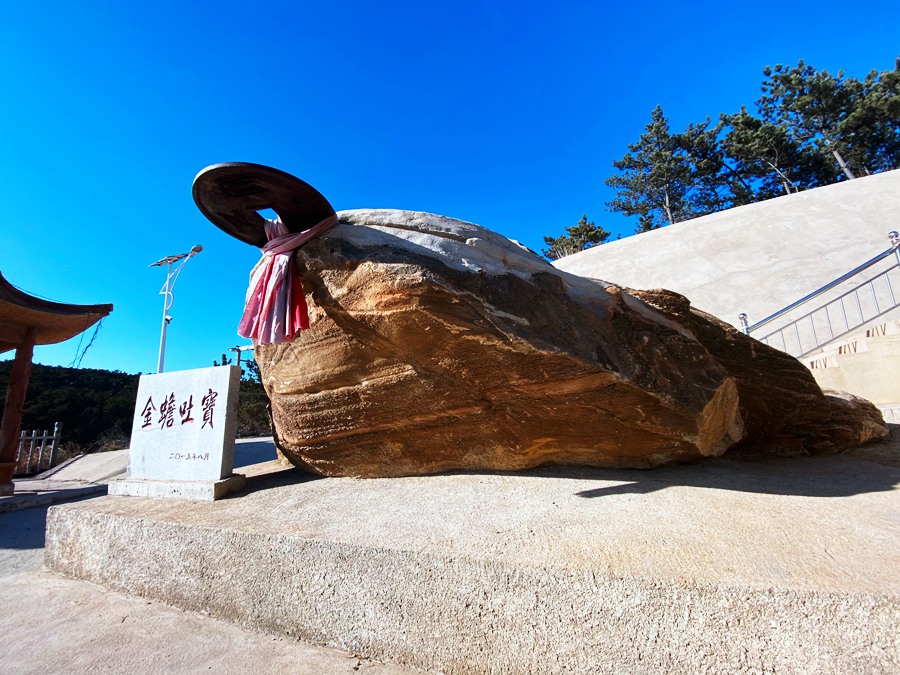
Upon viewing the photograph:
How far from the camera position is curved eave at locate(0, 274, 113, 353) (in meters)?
7.64

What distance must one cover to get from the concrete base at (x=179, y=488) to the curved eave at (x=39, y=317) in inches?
234

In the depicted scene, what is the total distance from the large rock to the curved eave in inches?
281

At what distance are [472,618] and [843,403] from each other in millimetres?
4276

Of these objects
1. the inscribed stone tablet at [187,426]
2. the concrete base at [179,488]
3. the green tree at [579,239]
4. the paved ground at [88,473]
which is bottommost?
the paved ground at [88,473]

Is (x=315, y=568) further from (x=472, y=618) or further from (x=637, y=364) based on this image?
(x=637, y=364)

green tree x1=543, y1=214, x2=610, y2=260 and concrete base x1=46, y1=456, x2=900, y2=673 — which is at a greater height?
green tree x1=543, y1=214, x2=610, y2=260

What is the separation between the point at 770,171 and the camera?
25969 millimetres

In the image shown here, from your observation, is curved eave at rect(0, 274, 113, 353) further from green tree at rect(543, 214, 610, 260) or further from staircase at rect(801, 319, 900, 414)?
green tree at rect(543, 214, 610, 260)

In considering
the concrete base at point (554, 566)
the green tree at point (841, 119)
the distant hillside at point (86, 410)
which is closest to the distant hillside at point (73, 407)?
the distant hillside at point (86, 410)

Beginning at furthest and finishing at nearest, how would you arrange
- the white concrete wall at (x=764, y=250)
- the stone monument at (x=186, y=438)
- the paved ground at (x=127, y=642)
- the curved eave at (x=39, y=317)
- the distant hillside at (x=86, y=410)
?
the distant hillside at (x=86, y=410) → the white concrete wall at (x=764, y=250) → the curved eave at (x=39, y=317) → the stone monument at (x=186, y=438) → the paved ground at (x=127, y=642)

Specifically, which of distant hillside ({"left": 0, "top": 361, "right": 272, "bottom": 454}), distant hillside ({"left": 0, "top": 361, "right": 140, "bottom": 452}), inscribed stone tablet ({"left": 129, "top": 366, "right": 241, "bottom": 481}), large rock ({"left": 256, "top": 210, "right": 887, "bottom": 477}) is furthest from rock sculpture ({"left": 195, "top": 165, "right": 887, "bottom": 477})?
distant hillside ({"left": 0, "top": 361, "right": 140, "bottom": 452})

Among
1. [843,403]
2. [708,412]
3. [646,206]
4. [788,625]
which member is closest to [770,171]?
[646,206]

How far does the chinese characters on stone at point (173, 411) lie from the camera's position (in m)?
4.17

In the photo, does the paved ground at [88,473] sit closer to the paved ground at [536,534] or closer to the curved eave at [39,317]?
the curved eave at [39,317]
